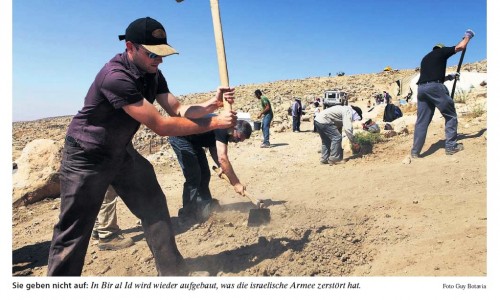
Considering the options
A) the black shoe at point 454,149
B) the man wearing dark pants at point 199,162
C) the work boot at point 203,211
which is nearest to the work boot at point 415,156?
the black shoe at point 454,149

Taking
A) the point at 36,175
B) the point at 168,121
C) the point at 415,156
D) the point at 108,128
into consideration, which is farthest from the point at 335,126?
the point at 36,175

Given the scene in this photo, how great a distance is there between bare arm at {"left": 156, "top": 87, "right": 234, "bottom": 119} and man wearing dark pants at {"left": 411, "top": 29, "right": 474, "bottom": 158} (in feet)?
11.4

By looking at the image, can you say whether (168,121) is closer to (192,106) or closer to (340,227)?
(192,106)

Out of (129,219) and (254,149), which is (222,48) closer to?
(129,219)

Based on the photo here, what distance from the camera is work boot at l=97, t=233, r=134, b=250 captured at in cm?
352

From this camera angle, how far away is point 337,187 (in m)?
4.58

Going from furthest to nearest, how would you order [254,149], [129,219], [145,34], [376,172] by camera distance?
[254,149] → [376,172] → [129,219] → [145,34]

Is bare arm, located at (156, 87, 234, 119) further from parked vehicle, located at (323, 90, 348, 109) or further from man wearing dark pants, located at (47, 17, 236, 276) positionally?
parked vehicle, located at (323, 90, 348, 109)

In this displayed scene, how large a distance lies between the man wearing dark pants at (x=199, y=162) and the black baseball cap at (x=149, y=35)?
5.44 feet

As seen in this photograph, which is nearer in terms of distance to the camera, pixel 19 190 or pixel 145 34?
pixel 145 34

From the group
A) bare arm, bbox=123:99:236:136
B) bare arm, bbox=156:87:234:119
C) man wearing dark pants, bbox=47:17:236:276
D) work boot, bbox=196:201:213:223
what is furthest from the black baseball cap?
work boot, bbox=196:201:213:223
